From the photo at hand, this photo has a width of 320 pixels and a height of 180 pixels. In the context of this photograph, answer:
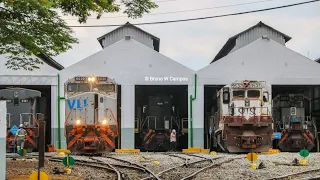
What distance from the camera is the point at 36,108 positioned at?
23734 millimetres

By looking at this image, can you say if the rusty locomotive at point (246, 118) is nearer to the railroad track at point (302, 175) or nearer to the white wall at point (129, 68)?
the white wall at point (129, 68)

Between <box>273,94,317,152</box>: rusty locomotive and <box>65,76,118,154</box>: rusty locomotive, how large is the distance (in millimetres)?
10533

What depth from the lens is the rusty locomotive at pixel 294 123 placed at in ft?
81.5

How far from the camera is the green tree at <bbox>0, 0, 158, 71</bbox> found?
10.1 m

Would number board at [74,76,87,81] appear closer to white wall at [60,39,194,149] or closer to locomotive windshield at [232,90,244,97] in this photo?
locomotive windshield at [232,90,244,97]

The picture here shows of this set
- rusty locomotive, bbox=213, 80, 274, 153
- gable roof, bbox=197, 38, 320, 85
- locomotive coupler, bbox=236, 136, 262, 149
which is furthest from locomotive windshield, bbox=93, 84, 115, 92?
gable roof, bbox=197, 38, 320, 85

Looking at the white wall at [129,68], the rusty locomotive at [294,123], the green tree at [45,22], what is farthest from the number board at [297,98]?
the green tree at [45,22]

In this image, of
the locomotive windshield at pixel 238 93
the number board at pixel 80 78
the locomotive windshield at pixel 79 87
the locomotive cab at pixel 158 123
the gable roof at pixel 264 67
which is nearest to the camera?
the locomotive windshield at pixel 79 87

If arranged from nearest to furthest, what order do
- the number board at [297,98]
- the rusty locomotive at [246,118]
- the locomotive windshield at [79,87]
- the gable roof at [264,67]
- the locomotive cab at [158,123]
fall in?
the locomotive windshield at [79,87] → the rusty locomotive at [246,118] → the locomotive cab at [158,123] → the gable roof at [264,67] → the number board at [297,98]

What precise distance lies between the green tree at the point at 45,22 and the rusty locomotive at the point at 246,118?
9368mm

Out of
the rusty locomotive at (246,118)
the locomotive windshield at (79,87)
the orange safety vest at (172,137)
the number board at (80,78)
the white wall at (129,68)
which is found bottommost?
the orange safety vest at (172,137)

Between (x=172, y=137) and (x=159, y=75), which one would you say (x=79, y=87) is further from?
(x=159, y=75)

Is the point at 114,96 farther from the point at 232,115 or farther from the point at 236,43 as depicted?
the point at 236,43

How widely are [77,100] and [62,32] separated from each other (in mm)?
7368
